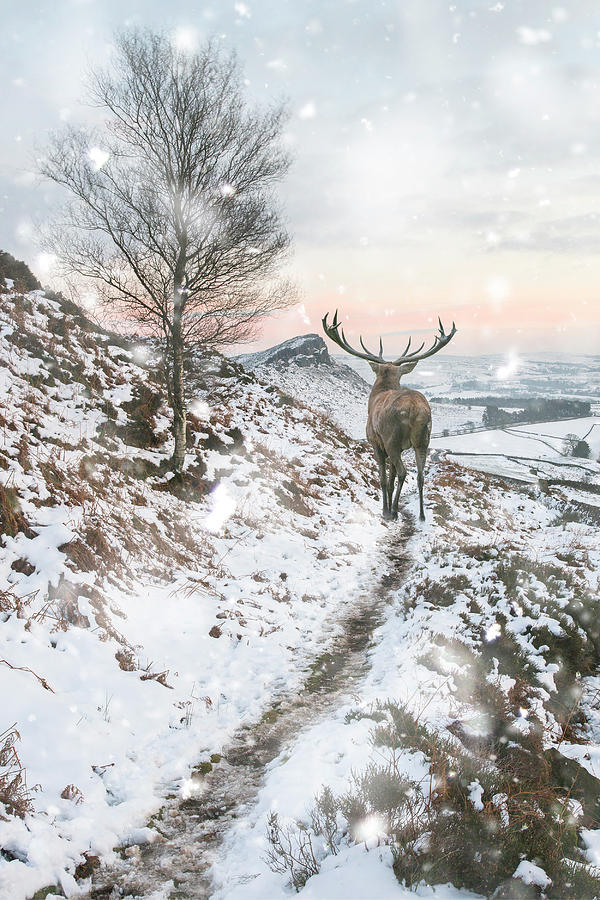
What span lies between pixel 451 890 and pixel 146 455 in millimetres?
9343

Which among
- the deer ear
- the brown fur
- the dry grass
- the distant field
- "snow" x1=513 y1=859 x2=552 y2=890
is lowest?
the distant field

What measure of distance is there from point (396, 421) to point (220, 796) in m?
7.59

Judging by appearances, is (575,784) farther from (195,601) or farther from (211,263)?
(211,263)

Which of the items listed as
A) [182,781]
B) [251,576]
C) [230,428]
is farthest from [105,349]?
[182,781]

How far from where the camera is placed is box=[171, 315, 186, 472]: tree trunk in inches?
396

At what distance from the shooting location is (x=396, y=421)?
9703 millimetres

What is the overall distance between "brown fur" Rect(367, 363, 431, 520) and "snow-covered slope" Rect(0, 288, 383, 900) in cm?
237

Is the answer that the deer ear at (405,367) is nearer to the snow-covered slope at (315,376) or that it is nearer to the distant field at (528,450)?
the distant field at (528,450)

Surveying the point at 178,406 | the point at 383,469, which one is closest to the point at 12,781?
the point at 178,406

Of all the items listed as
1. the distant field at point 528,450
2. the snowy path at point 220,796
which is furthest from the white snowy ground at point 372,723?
the distant field at point 528,450

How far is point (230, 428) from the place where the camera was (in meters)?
14.2

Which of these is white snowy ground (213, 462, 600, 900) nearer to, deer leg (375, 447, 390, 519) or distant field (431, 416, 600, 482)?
deer leg (375, 447, 390, 519)

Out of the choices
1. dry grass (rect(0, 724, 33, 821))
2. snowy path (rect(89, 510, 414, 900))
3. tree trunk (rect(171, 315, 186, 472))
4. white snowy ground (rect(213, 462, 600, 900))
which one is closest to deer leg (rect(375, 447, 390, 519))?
white snowy ground (rect(213, 462, 600, 900))

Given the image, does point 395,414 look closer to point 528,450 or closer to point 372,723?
point 372,723
